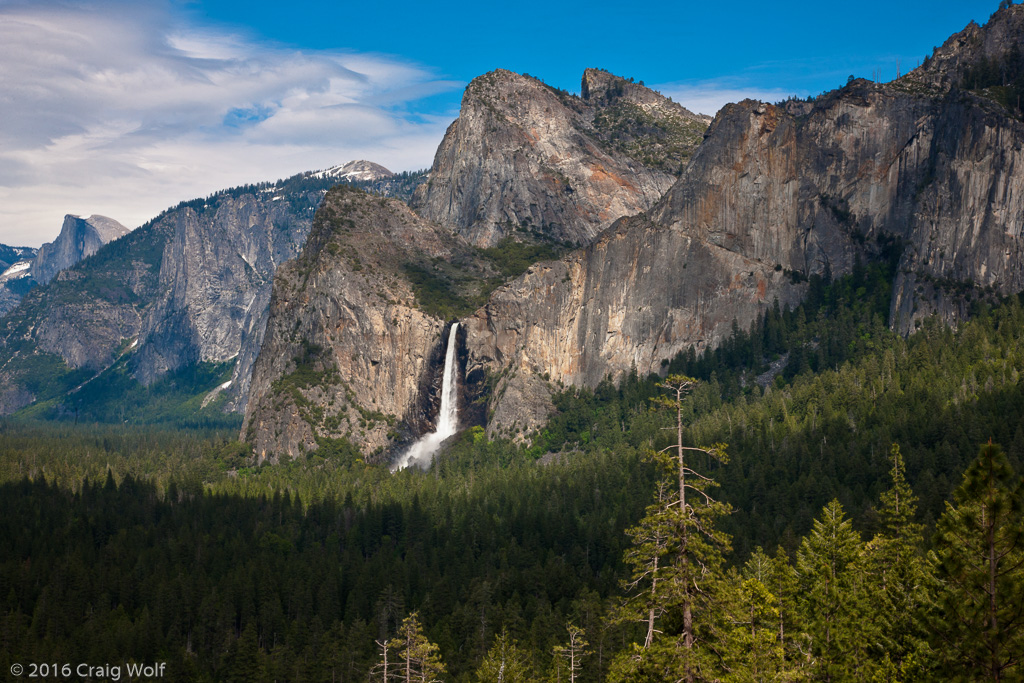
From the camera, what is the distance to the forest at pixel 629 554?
43656mm

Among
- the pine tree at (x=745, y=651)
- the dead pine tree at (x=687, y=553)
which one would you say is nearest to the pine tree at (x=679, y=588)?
the dead pine tree at (x=687, y=553)

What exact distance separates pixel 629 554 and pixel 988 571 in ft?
46.3

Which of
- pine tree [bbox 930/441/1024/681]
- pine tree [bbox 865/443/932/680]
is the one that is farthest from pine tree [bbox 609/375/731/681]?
pine tree [bbox 865/443/932/680]

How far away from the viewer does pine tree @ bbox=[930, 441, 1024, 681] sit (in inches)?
1673

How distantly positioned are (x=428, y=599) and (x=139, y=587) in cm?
3634

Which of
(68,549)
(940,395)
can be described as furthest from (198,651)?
(940,395)

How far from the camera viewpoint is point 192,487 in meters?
192

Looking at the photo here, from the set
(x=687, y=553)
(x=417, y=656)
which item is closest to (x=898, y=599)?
(x=687, y=553)

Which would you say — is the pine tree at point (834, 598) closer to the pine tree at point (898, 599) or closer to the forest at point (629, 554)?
the forest at point (629, 554)

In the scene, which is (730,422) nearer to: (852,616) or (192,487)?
(192,487)

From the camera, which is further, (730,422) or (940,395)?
(730,422)

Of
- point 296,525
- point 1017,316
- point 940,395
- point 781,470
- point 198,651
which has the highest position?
point 1017,316

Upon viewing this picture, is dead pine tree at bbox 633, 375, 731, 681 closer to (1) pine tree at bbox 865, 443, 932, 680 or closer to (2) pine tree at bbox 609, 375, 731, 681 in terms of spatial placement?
(2) pine tree at bbox 609, 375, 731, 681

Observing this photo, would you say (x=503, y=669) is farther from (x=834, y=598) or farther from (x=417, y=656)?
(x=834, y=598)
